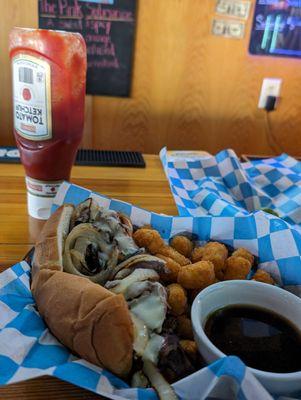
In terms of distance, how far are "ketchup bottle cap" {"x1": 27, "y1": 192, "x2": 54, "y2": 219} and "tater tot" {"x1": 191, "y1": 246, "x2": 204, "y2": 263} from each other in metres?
0.34

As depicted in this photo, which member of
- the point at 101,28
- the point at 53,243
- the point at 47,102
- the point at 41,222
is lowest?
the point at 41,222

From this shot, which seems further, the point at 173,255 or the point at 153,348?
the point at 173,255

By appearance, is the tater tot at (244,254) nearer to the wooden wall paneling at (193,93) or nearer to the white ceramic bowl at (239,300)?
the white ceramic bowl at (239,300)

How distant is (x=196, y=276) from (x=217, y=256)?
0.07 meters

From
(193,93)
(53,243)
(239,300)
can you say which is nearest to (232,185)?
(239,300)

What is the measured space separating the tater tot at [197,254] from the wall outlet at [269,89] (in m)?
1.67

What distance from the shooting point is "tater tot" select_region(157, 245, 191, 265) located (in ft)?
2.21

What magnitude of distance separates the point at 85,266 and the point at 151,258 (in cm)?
10

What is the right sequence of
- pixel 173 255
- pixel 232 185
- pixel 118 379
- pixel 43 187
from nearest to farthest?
1. pixel 118 379
2. pixel 173 255
3. pixel 43 187
4. pixel 232 185

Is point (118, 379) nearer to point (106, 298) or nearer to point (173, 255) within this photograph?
point (106, 298)

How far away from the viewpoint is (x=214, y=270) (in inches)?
25.8

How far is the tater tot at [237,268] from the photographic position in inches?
25.7

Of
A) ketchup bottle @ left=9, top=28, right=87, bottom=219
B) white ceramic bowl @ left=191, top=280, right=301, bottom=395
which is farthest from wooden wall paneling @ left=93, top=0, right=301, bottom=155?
white ceramic bowl @ left=191, top=280, right=301, bottom=395

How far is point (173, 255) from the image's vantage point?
679 millimetres
